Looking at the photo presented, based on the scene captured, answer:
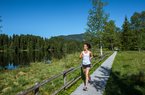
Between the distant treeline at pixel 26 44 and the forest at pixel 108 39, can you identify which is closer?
the forest at pixel 108 39

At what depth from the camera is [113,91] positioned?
1132 cm

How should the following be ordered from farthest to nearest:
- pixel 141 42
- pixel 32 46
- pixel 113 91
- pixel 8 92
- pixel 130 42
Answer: pixel 32 46, pixel 130 42, pixel 141 42, pixel 8 92, pixel 113 91

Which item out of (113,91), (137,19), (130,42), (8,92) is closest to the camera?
(113,91)

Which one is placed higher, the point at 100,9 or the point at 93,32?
the point at 100,9

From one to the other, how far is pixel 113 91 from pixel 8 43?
428 ft

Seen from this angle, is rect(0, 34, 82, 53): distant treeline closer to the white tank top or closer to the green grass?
the green grass

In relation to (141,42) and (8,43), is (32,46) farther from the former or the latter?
(141,42)

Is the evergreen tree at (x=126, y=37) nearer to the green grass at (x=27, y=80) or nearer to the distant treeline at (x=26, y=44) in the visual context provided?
the green grass at (x=27, y=80)

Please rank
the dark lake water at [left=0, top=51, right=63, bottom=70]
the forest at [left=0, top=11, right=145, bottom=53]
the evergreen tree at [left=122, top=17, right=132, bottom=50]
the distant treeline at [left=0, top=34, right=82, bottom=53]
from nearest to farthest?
the dark lake water at [left=0, top=51, right=63, bottom=70], the forest at [left=0, top=11, right=145, bottom=53], the evergreen tree at [left=122, top=17, right=132, bottom=50], the distant treeline at [left=0, top=34, right=82, bottom=53]

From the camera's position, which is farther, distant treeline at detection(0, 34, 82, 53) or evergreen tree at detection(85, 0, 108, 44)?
distant treeline at detection(0, 34, 82, 53)

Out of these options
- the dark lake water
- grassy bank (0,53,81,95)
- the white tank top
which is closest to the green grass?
grassy bank (0,53,81,95)

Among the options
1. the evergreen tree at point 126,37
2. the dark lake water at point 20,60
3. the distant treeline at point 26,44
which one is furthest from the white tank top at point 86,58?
the distant treeline at point 26,44

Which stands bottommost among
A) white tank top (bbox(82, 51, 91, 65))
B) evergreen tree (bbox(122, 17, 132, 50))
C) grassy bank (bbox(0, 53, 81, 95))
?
grassy bank (bbox(0, 53, 81, 95))

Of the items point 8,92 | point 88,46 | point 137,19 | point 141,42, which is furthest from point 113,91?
point 137,19
